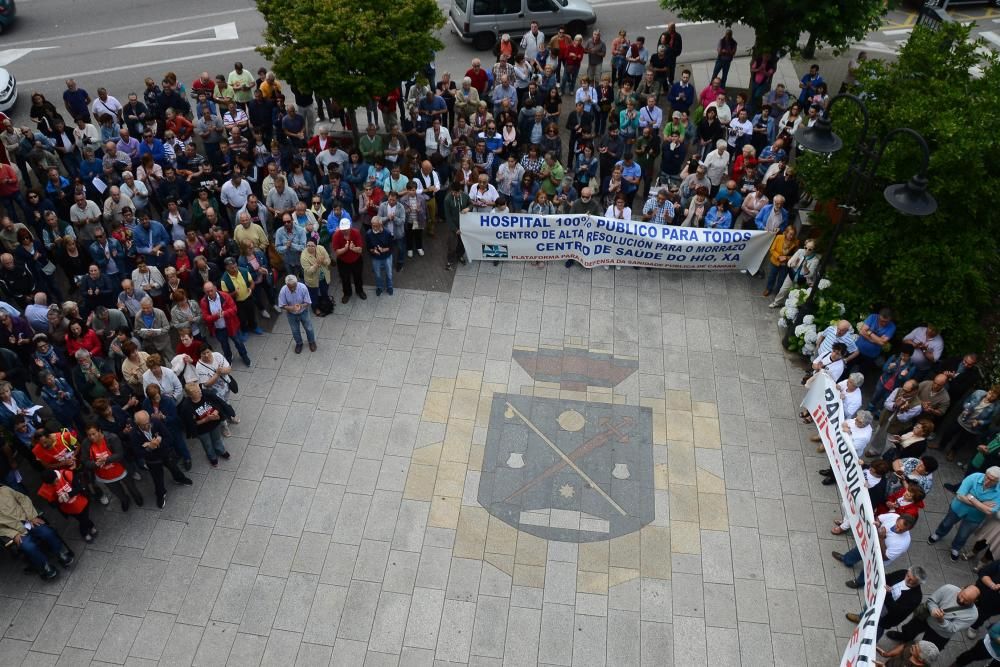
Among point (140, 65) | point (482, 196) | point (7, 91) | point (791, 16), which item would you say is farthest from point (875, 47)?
point (7, 91)

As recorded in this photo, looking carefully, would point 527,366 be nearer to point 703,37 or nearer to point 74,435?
point 74,435

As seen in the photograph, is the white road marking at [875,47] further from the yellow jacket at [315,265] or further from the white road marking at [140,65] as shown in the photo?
the yellow jacket at [315,265]

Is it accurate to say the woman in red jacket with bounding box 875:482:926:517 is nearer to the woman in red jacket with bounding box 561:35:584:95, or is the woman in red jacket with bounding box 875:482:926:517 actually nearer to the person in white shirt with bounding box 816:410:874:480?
the person in white shirt with bounding box 816:410:874:480

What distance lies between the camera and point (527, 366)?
1313 cm

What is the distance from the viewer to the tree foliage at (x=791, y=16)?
1611 cm

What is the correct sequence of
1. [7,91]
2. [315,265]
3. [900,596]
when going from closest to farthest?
[900,596], [315,265], [7,91]

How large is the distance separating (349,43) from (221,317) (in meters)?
5.82

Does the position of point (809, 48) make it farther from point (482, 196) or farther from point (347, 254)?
point (347, 254)

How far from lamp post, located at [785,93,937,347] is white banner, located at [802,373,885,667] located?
6.82 feet

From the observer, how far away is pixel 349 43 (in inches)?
568

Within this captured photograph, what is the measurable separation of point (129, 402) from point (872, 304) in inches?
445

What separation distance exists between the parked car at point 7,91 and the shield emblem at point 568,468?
14622 millimetres

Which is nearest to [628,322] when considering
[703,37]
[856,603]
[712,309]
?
[712,309]

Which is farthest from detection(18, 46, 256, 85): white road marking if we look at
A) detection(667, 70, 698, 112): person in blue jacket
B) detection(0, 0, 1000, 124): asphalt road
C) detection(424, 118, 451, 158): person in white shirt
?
detection(667, 70, 698, 112): person in blue jacket
